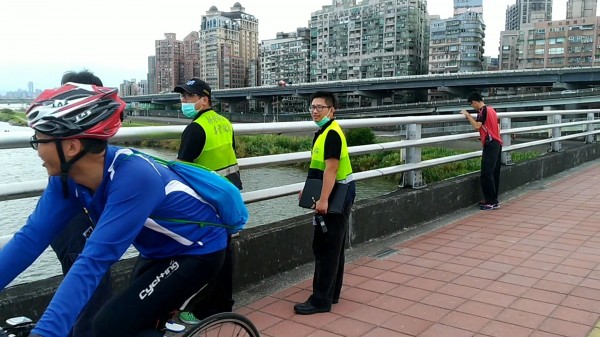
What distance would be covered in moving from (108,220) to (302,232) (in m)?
3.05

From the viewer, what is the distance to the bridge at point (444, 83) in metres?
55.6

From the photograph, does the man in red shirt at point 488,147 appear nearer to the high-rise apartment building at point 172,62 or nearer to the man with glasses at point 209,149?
Answer: the man with glasses at point 209,149

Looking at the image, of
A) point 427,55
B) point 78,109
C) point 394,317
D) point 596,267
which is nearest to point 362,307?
point 394,317

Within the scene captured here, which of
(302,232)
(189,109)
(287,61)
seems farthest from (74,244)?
(287,61)

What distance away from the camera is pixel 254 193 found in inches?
172

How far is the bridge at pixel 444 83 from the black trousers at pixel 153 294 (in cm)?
4773

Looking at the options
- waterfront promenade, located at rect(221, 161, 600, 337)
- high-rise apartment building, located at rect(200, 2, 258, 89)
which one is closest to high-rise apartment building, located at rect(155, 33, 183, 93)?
high-rise apartment building, located at rect(200, 2, 258, 89)

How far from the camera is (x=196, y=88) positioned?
398cm

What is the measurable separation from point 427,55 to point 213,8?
59040 millimetres

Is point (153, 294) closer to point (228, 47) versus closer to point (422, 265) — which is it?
point (422, 265)

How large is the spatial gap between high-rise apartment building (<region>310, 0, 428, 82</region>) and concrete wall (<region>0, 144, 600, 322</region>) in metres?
117

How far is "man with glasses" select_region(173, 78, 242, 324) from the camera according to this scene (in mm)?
3654

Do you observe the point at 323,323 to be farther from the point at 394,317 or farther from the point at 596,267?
the point at 596,267

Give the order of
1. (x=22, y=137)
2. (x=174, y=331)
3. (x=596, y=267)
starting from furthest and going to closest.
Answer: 1. (x=596, y=267)
2. (x=174, y=331)
3. (x=22, y=137)
